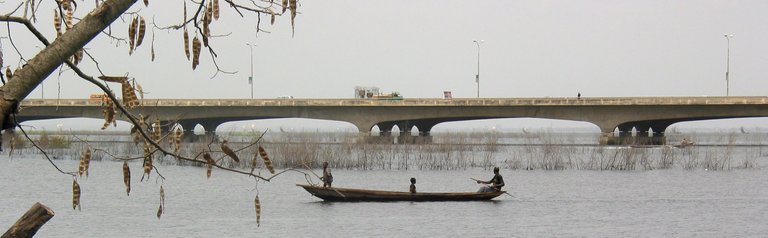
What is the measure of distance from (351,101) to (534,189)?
139ft

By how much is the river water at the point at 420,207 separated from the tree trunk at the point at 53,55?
87.8 ft

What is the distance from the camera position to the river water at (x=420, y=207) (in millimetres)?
34000

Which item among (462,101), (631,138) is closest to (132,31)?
(462,101)

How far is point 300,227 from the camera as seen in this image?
112 feet

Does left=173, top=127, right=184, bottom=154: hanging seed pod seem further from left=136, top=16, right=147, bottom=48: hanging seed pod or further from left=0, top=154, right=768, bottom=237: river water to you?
left=0, top=154, right=768, bottom=237: river water

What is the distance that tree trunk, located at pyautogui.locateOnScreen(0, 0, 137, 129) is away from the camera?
18.2ft

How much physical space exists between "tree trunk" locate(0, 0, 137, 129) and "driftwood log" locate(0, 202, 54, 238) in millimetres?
773

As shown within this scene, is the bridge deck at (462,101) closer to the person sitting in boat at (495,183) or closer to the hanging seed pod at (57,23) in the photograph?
the person sitting in boat at (495,183)

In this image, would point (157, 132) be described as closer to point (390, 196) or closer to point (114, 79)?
point (114, 79)

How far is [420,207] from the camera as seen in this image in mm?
40719

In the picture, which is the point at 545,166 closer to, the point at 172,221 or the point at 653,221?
the point at 653,221

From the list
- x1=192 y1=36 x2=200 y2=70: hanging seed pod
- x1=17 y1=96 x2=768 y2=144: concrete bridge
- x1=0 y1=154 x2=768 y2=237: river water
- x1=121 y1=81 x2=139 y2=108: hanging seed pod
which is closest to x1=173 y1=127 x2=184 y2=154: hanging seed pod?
x1=121 y1=81 x2=139 y2=108: hanging seed pod

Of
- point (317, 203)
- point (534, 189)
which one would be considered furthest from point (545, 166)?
point (317, 203)

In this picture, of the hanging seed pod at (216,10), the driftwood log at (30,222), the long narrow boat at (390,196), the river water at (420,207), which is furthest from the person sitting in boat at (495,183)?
the hanging seed pod at (216,10)
